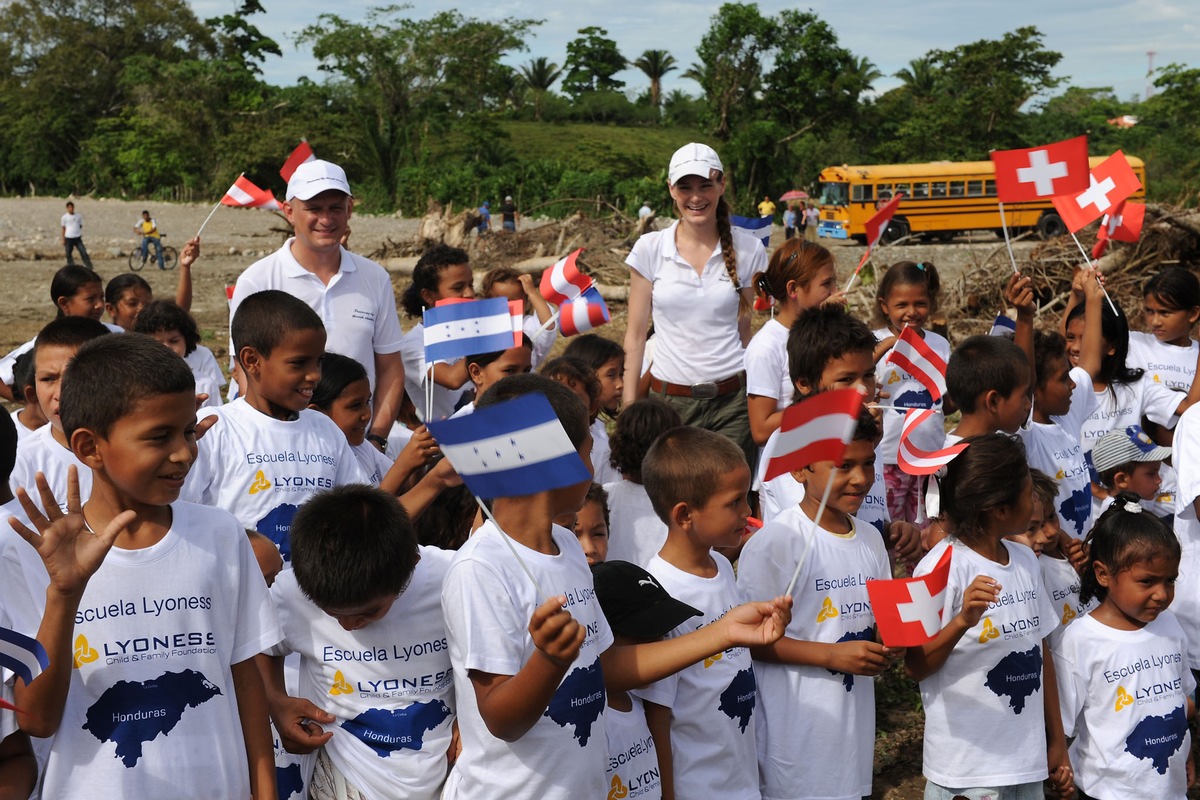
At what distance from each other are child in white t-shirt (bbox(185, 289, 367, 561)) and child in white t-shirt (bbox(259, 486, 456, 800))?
0.57 m

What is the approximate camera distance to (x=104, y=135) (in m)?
57.7

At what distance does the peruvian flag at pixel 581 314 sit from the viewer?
4906 mm

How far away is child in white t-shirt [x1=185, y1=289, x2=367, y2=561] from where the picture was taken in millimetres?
3463

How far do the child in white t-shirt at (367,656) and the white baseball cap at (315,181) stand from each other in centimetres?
206

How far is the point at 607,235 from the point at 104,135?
4779 centimetres

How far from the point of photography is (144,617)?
97.3 inches

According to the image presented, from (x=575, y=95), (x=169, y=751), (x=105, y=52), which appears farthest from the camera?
(x=575, y=95)

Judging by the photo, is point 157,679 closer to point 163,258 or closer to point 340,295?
point 340,295

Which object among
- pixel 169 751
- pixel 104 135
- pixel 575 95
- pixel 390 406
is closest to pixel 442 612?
pixel 169 751

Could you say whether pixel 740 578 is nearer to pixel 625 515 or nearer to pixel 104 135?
pixel 625 515

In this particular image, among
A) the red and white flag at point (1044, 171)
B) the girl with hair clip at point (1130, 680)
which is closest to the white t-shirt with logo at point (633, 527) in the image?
the girl with hair clip at point (1130, 680)

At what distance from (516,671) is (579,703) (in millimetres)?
220

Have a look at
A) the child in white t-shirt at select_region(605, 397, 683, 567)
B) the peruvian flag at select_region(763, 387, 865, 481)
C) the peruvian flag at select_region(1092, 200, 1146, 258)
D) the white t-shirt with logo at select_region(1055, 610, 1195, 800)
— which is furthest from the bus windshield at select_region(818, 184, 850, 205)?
the peruvian flag at select_region(763, 387, 865, 481)

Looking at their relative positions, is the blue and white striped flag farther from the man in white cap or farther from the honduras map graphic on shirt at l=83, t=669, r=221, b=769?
the man in white cap
